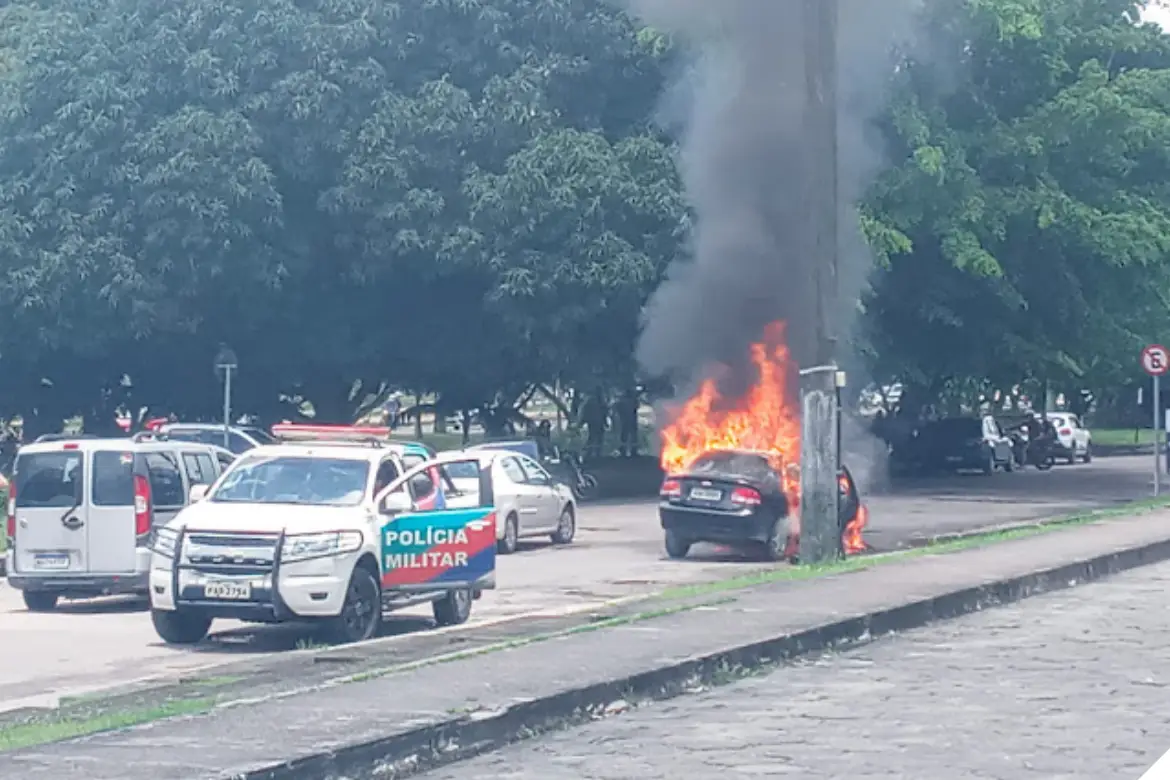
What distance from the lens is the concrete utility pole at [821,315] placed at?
20797 millimetres

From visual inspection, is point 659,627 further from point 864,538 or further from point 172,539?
point 864,538

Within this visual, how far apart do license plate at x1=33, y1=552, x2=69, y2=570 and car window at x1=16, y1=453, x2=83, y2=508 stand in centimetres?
52

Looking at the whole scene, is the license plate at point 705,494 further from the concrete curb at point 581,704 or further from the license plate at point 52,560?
the license plate at point 52,560

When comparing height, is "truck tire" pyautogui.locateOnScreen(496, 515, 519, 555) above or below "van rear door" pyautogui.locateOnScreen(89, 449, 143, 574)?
below

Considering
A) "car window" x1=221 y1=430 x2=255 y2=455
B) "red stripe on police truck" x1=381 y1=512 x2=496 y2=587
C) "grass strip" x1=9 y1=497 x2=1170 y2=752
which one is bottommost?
"grass strip" x1=9 y1=497 x2=1170 y2=752

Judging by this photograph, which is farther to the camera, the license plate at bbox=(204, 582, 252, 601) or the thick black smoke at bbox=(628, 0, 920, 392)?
the thick black smoke at bbox=(628, 0, 920, 392)

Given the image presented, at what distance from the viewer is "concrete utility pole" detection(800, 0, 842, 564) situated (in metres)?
20.8

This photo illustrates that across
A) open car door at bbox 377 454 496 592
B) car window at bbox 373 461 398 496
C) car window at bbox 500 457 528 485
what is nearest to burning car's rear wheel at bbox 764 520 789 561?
car window at bbox 500 457 528 485

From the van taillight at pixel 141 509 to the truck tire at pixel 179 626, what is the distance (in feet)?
9.19

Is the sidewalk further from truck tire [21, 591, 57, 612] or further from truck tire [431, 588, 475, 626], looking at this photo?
truck tire [21, 591, 57, 612]

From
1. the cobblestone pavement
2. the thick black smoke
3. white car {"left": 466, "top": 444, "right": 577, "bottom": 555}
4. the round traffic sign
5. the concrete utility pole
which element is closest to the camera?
the cobblestone pavement

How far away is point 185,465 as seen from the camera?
19.3 meters

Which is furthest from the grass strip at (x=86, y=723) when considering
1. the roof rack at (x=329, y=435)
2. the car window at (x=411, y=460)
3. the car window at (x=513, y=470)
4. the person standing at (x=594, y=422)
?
the person standing at (x=594, y=422)

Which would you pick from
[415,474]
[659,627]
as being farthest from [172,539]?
[659,627]
